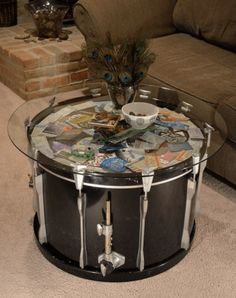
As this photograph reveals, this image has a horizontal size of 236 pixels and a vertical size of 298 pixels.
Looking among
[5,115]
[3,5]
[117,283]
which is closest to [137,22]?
[5,115]

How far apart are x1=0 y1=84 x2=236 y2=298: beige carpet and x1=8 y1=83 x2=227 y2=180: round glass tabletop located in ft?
1.37

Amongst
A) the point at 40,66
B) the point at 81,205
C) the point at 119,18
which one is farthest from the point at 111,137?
the point at 40,66

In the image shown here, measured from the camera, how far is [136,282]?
1.66m

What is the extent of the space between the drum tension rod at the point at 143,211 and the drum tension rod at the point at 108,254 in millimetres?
66

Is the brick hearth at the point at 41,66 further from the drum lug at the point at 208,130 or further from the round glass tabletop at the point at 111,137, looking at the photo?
the drum lug at the point at 208,130

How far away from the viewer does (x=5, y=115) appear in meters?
2.90

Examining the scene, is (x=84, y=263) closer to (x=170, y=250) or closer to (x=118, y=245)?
(x=118, y=245)

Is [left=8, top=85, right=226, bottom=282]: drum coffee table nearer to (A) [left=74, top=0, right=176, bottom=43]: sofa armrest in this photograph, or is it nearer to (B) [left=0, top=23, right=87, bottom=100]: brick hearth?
(A) [left=74, top=0, right=176, bottom=43]: sofa armrest

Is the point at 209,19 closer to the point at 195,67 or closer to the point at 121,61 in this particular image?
the point at 195,67

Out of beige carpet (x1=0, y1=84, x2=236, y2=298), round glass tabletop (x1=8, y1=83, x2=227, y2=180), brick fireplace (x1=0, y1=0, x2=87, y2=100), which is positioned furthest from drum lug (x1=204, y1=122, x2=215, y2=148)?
brick fireplace (x1=0, y1=0, x2=87, y2=100)

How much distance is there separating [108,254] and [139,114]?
1.73ft

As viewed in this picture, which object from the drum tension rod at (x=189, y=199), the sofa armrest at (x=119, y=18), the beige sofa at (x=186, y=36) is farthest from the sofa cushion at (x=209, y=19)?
the drum tension rod at (x=189, y=199)

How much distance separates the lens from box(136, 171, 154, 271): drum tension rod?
4.82ft

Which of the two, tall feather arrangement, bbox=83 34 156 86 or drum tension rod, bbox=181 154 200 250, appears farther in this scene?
tall feather arrangement, bbox=83 34 156 86
